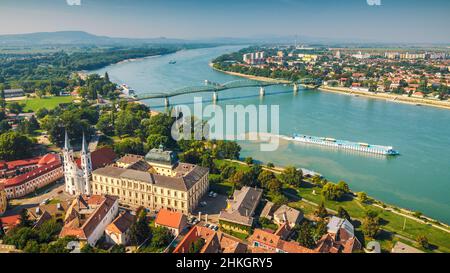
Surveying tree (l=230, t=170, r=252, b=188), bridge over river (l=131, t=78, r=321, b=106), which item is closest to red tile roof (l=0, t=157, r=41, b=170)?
tree (l=230, t=170, r=252, b=188)

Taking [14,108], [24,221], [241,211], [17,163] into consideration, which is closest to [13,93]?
[14,108]

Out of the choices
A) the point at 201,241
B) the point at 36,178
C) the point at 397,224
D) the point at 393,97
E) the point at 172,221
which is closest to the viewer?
the point at 201,241

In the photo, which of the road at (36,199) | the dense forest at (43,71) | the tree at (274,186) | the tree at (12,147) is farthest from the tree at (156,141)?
the dense forest at (43,71)

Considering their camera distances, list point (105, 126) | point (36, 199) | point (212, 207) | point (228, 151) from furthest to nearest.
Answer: point (105, 126) < point (228, 151) < point (36, 199) < point (212, 207)

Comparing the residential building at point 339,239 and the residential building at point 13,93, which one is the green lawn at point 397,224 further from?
the residential building at point 13,93

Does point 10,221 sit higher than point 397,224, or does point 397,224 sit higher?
point 10,221

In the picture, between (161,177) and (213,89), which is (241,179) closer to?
(161,177)

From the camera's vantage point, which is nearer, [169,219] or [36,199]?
[169,219]
